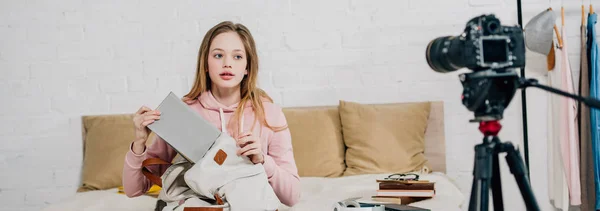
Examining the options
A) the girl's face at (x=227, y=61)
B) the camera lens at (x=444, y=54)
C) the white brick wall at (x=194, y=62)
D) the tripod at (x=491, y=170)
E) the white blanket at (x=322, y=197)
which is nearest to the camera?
the tripod at (x=491, y=170)

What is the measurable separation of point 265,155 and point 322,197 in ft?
1.82

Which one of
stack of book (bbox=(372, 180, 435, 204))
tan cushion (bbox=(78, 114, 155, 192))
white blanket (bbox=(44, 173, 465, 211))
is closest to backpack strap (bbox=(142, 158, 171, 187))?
white blanket (bbox=(44, 173, 465, 211))

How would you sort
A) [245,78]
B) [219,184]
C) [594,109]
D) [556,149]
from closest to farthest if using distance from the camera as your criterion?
[219,184]
[245,78]
[594,109]
[556,149]

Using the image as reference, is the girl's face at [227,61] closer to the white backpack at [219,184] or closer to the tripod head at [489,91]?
the white backpack at [219,184]

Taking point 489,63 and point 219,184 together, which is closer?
point 489,63

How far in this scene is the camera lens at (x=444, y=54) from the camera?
141cm

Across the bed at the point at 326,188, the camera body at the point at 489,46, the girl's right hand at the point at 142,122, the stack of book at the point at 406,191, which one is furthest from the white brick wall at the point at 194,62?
the camera body at the point at 489,46

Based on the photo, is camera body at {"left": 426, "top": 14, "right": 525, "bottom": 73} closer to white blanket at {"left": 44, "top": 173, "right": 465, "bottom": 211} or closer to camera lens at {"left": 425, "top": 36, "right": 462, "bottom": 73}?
camera lens at {"left": 425, "top": 36, "right": 462, "bottom": 73}

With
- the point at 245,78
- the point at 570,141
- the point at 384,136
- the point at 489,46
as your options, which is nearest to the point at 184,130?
the point at 245,78

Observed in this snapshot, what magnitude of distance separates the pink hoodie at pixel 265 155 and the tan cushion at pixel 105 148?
3.39 ft

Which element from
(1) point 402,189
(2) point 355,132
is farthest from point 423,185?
(2) point 355,132

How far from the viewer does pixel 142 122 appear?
1.74 m

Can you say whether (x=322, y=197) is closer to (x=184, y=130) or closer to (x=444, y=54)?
(x=184, y=130)

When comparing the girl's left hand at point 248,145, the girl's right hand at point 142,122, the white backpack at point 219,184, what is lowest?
the white backpack at point 219,184
